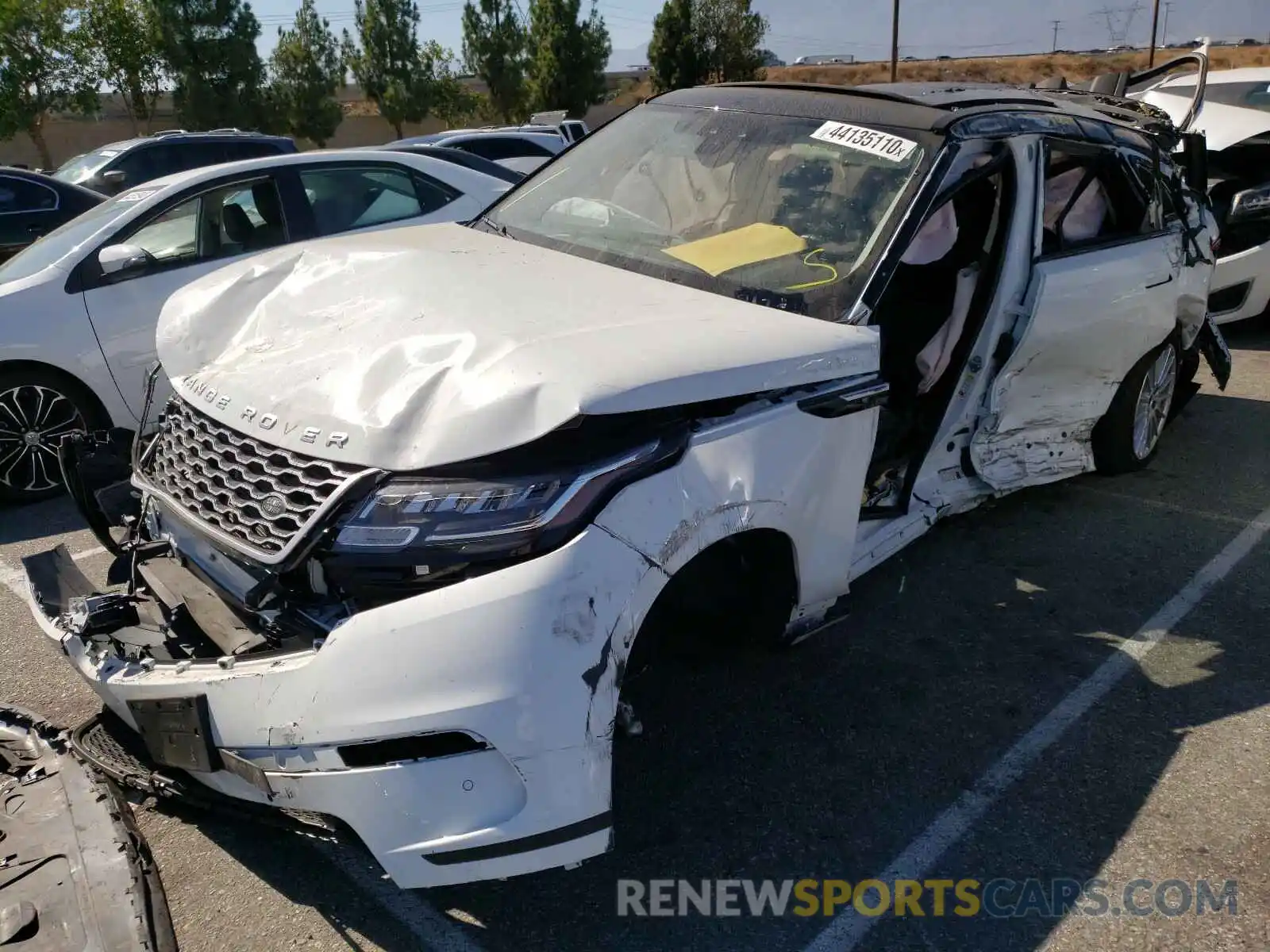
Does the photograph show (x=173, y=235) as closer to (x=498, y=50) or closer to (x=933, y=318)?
(x=933, y=318)

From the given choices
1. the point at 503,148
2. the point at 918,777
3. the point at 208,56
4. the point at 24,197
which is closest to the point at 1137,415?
the point at 918,777

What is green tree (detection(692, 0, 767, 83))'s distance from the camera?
38281mm

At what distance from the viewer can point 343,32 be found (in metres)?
38.7

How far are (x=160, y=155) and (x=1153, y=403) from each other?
36.7 ft

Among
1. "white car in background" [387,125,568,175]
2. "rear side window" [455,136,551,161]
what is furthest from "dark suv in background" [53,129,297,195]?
"rear side window" [455,136,551,161]

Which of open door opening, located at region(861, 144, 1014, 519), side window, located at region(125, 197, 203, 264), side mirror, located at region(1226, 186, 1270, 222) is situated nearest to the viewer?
open door opening, located at region(861, 144, 1014, 519)

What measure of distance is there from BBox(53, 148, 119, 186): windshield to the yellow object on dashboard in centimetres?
1055

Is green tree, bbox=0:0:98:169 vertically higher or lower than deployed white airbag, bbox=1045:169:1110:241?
higher

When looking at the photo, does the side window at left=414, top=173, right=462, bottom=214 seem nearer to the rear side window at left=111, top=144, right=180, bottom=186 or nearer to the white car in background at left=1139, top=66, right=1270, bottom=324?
the white car in background at left=1139, top=66, right=1270, bottom=324

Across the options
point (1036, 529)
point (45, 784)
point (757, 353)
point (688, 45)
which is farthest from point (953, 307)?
point (688, 45)

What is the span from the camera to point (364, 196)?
20.8 feet

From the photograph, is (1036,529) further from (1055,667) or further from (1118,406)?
(1055,667)

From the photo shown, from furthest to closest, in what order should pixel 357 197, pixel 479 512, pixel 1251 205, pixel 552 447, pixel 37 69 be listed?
pixel 37 69, pixel 1251 205, pixel 357 197, pixel 552 447, pixel 479 512

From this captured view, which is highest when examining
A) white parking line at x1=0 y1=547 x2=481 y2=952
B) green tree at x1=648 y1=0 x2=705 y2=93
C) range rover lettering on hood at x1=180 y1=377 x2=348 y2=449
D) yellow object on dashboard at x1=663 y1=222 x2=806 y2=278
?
green tree at x1=648 y1=0 x2=705 y2=93
